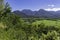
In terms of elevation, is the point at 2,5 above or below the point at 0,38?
above

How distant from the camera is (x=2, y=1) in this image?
19.9 meters

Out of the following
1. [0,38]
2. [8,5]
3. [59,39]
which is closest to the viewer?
[0,38]

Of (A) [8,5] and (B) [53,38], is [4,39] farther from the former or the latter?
(A) [8,5]

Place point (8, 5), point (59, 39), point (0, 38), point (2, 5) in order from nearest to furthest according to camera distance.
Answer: point (0, 38)
point (59, 39)
point (2, 5)
point (8, 5)

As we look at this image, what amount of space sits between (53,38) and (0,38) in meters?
3.58

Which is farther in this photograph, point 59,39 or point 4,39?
point 59,39

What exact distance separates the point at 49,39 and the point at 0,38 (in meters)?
3.51

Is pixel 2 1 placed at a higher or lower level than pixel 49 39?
higher

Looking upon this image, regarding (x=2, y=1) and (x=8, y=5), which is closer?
(x=2, y=1)

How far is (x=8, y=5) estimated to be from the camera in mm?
29500

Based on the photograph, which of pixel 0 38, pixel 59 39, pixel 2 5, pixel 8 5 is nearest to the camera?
pixel 0 38

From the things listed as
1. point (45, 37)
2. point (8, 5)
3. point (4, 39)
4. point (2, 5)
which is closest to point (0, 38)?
point (4, 39)

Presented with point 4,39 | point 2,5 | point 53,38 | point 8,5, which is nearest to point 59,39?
point 53,38

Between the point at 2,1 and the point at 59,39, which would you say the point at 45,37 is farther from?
the point at 2,1
